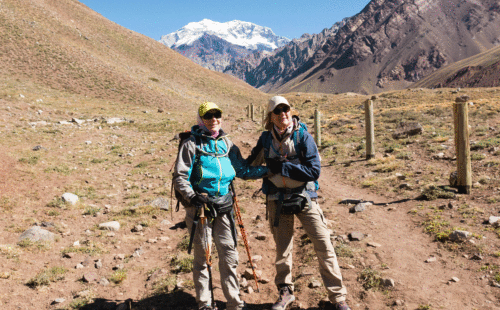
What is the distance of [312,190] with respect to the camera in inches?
172

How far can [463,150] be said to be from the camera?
8.45 meters

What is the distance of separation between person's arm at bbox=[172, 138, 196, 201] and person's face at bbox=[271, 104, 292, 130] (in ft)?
3.81

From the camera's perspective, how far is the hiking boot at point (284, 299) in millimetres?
4395

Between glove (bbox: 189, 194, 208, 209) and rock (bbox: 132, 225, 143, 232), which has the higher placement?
glove (bbox: 189, 194, 208, 209)

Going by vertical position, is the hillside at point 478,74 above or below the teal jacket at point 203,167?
above

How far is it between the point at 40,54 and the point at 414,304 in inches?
1971

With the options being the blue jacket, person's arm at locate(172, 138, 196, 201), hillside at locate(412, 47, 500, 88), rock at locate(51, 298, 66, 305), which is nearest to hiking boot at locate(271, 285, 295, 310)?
the blue jacket

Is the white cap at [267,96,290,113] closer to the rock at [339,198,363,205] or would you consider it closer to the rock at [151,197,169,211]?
the rock at [339,198,363,205]

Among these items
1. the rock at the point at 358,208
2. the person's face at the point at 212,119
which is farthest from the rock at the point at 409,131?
the person's face at the point at 212,119

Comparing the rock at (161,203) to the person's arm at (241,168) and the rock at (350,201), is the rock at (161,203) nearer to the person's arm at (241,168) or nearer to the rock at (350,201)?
the rock at (350,201)

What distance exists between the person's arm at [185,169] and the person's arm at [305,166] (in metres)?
1.19

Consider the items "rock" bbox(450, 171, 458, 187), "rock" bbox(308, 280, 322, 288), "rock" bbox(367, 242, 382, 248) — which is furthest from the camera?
"rock" bbox(450, 171, 458, 187)

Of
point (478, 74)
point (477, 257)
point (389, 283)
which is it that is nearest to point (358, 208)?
point (477, 257)

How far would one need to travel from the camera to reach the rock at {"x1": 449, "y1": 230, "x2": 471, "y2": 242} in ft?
19.4
